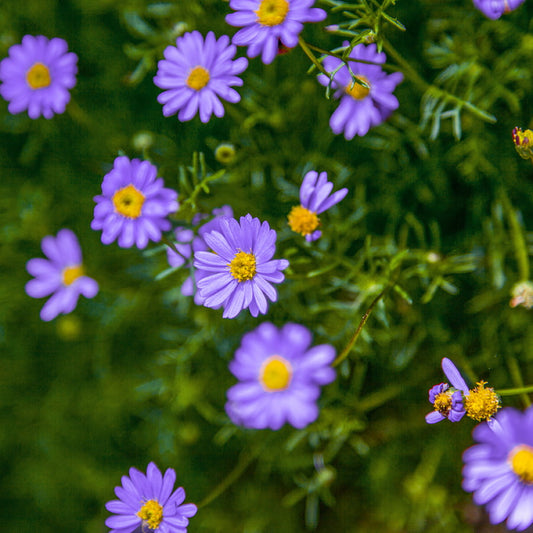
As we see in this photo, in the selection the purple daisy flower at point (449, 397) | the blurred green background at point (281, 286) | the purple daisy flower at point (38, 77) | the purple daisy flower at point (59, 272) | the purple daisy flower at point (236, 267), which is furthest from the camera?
the purple daisy flower at point (59, 272)

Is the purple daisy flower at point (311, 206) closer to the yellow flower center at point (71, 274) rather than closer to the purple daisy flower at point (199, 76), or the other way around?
the purple daisy flower at point (199, 76)

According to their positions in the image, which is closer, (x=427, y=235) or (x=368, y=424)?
(x=427, y=235)

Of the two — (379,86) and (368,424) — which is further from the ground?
(379,86)

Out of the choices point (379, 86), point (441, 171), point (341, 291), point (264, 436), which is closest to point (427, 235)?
point (441, 171)

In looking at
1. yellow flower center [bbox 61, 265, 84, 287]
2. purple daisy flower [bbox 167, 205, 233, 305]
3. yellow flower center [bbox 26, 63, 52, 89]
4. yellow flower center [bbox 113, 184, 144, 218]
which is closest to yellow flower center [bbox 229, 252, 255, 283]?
purple daisy flower [bbox 167, 205, 233, 305]

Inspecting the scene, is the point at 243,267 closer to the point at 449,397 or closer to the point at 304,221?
the point at 304,221

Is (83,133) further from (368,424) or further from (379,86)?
(368,424)

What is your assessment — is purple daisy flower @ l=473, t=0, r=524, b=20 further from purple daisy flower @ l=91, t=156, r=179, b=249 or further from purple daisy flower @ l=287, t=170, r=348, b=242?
purple daisy flower @ l=91, t=156, r=179, b=249

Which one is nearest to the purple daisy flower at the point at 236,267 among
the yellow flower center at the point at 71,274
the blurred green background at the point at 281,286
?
the blurred green background at the point at 281,286
